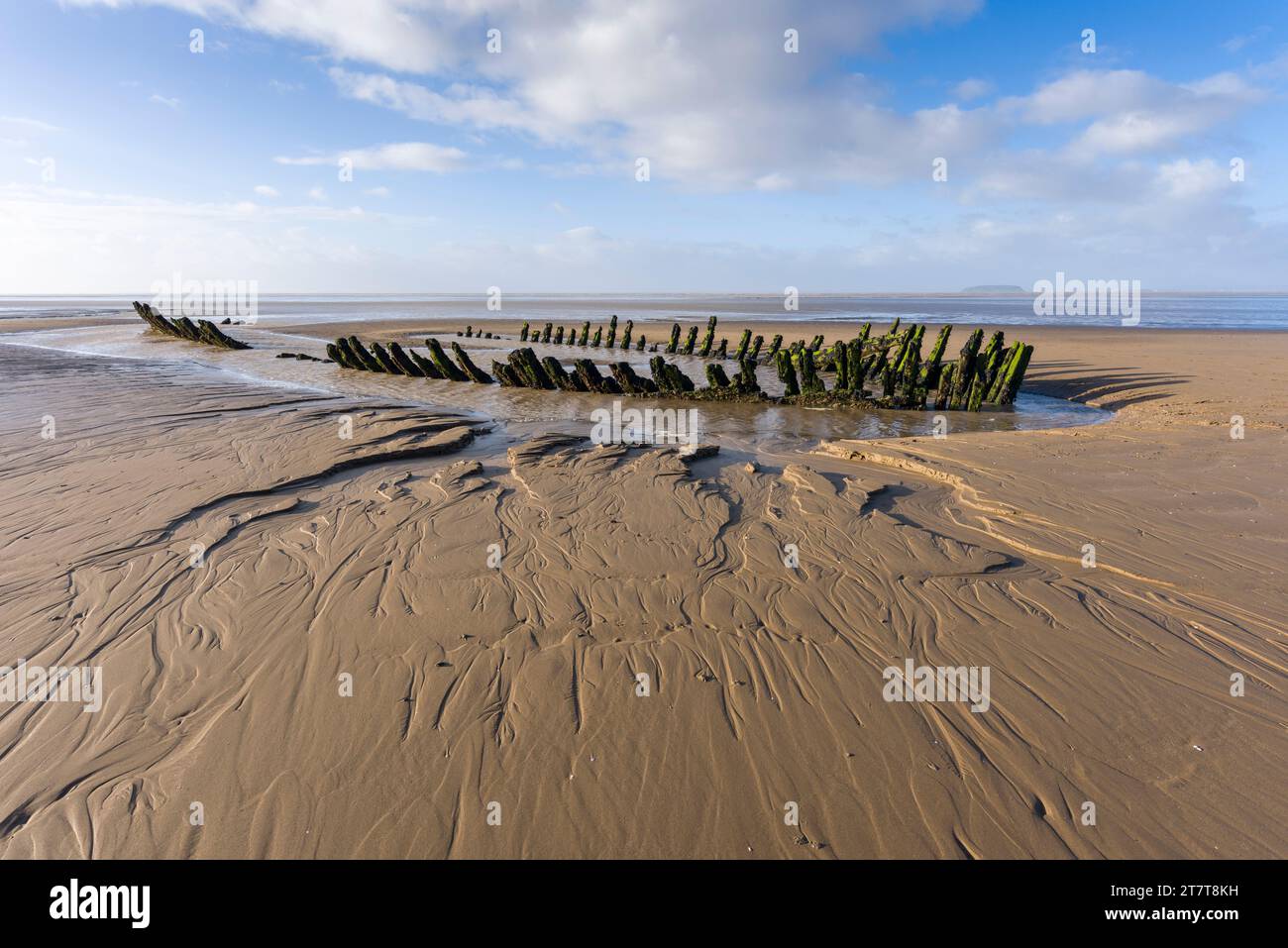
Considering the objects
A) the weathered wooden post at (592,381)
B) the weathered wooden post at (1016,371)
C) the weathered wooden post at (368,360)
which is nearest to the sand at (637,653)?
the weathered wooden post at (1016,371)

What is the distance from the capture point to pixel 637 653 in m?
4.50

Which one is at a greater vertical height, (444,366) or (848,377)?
(444,366)

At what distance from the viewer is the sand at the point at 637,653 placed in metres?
3.20

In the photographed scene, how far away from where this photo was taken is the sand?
3199 mm

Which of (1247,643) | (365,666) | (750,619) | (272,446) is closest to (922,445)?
(1247,643)

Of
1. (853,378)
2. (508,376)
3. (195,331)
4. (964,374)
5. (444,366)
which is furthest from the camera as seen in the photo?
(195,331)

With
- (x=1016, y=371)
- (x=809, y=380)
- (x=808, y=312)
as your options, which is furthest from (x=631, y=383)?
(x=808, y=312)

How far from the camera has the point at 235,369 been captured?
19.6m

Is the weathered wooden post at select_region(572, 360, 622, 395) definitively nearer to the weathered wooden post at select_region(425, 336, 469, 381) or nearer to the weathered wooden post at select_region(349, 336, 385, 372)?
the weathered wooden post at select_region(425, 336, 469, 381)

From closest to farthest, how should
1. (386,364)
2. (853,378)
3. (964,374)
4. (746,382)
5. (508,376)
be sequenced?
(964,374) → (853,378) → (746,382) → (508,376) → (386,364)

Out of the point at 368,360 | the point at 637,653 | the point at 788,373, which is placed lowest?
the point at 637,653

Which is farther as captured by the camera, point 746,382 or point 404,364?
point 404,364

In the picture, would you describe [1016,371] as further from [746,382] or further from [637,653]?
[637,653]
